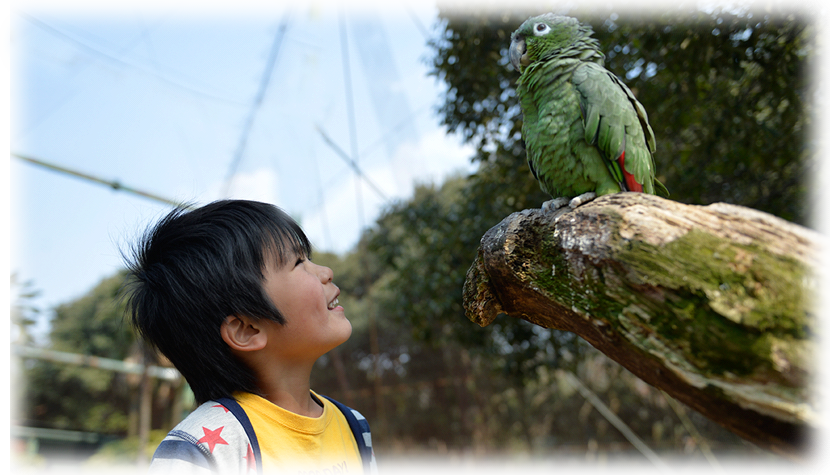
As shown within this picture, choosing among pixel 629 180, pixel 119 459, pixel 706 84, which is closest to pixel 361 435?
pixel 629 180

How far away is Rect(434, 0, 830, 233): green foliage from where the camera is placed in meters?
2.73

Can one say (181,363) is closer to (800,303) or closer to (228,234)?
(228,234)

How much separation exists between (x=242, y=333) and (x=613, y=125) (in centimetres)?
134

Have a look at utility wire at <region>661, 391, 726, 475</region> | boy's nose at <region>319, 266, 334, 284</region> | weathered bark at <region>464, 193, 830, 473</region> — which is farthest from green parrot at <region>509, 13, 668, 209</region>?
utility wire at <region>661, 391, 726, 475</region>

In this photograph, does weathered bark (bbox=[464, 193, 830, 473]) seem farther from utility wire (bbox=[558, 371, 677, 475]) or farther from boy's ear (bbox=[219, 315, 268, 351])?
utility wire (bbox=[558, 371, 677, 475])

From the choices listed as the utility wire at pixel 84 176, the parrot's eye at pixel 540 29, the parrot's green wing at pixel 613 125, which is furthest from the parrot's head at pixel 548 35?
the utility wire at pixel 84 176

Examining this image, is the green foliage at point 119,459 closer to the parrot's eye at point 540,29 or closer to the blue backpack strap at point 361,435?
the blue backpack strap at point 361,435

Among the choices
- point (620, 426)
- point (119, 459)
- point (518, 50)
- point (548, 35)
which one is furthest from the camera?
point (119, 459)

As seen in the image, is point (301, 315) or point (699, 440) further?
point (699, 440)

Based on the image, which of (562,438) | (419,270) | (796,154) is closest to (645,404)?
(562,438)

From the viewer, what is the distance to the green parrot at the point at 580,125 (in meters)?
1.57

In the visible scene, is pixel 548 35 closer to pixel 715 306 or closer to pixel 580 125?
pixel 580 125

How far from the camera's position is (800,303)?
0.78m

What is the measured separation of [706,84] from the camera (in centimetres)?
373
